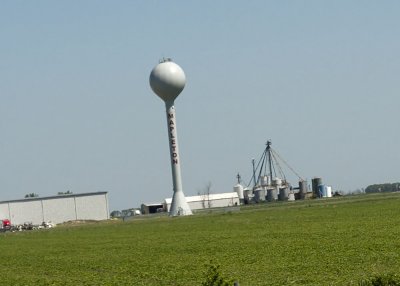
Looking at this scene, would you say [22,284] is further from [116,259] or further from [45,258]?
[45,258]

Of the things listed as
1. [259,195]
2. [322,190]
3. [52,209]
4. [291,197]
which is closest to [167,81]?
[52,209]

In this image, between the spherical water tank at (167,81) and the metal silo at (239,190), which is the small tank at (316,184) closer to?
the metal silo at (239,190)

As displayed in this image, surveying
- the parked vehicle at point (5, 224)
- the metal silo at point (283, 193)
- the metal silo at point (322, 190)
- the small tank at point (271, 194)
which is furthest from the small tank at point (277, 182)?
the parked vehicle at point (5, 224)

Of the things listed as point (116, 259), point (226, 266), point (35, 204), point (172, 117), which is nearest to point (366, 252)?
point (226, 266)

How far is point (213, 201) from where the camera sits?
173 metres

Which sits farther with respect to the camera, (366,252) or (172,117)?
(172,117)

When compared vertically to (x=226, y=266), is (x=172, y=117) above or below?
above

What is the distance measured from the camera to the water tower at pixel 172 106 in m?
106

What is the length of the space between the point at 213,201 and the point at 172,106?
67463 millimetres

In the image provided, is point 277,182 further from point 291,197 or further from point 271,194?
point 291,197

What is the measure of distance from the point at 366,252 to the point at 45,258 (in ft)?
63.3

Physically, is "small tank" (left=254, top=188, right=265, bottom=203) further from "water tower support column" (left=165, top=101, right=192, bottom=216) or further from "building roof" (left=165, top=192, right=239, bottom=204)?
"water tower support column" (left=165, top=101, right=192, bottom=216)

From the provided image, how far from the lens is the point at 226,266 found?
1166 inches

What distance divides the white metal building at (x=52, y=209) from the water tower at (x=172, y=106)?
89.2ft
